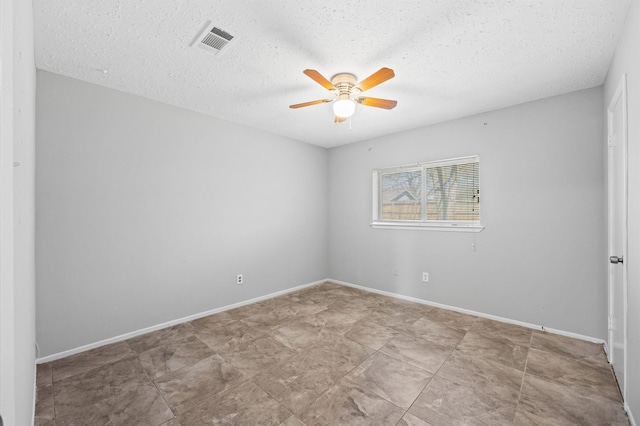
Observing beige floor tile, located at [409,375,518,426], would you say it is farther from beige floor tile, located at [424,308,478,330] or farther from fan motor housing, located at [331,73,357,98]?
fan motor housing, located at [331,73,357,98]

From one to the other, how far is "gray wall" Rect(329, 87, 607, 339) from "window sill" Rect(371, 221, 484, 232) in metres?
0.07

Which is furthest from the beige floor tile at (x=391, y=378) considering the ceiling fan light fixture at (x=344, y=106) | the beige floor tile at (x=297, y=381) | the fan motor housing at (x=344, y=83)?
the fan motor housing at (x=344, y=83)

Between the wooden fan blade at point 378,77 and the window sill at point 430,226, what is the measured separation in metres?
2.18

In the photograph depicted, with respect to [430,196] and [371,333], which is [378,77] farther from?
[371,333]

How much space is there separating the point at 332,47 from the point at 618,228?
256 centimetres

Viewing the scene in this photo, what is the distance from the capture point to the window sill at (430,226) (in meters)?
3.24

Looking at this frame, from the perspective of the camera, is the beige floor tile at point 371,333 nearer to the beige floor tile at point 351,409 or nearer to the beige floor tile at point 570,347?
the beige floor tile at point 351,409

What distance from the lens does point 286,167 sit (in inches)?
163

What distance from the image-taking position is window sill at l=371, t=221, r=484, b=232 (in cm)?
324

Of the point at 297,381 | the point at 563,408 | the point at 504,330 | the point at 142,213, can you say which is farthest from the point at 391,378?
the point at 142,213

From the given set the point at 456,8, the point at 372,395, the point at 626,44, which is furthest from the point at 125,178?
the point at 626,44

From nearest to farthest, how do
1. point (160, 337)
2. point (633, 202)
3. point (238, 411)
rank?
point (633, 202) < point (238, 411) < point (160, 337)

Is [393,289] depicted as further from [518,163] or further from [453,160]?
[518,163]

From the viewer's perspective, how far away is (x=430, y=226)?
3.59 metres
